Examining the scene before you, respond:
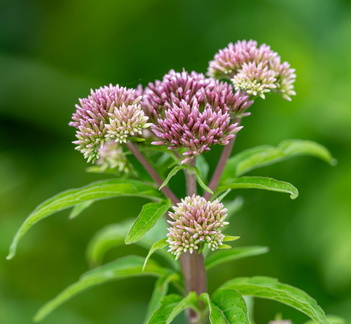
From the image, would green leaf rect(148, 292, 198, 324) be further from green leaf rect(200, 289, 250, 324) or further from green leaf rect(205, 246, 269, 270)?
green leaf rect(205, 246, 269, 270)

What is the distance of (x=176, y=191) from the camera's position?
446 cm

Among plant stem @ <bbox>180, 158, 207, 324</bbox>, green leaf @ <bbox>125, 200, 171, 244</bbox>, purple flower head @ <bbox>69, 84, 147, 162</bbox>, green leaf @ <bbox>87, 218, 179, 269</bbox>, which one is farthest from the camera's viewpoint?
green leaf @ <bbox>87, 218, 179, 269</bbox>

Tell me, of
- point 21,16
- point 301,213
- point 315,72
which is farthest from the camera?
point 21,16

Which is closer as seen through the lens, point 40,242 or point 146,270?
point 146,270

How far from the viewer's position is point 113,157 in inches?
65.1

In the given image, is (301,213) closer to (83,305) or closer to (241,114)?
(83,305)

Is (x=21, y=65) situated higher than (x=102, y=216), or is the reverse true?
(x=21, y=65)

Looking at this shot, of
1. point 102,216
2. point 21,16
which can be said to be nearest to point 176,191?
point 102,216

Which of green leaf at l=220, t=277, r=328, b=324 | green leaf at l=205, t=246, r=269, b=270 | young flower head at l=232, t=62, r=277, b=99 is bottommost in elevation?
green leaf at l=220, t=277, r=328, b=324

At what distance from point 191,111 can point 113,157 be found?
0.31 metres

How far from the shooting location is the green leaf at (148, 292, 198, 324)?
140cm

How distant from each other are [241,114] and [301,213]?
264cm

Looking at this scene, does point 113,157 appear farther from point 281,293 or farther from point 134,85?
point 134,85

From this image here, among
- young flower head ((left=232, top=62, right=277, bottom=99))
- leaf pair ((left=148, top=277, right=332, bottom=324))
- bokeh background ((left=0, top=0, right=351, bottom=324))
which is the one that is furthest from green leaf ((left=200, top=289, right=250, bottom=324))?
bokeh background ((left=0, top=0, right=351, bottom=324))
